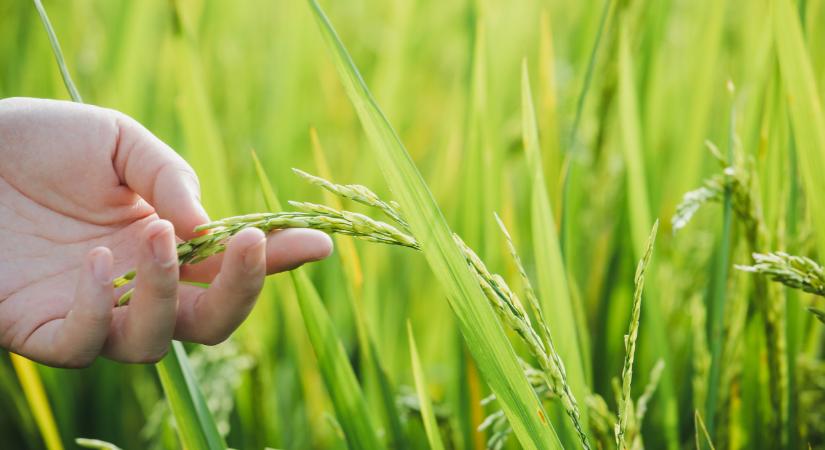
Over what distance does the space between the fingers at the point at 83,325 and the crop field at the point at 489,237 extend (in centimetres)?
7

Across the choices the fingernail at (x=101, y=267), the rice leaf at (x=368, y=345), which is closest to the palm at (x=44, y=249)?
the fingernail at (x=101, y=267)

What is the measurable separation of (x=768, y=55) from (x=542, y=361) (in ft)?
2.47

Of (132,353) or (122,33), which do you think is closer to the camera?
(132,353)

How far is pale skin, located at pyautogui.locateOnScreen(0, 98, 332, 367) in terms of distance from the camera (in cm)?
55

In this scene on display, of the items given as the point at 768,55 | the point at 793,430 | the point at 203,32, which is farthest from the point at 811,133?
the point at 203,32

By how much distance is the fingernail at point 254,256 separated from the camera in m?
0.54

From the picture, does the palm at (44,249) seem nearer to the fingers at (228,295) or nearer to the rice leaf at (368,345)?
the fingers at (228,295)

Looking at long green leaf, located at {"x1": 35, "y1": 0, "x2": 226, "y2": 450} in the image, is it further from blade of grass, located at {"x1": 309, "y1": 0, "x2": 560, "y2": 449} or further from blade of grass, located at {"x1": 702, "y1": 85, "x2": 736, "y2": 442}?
blade of grass, located at {"x1": 702, "y1": 85, "x2": 736, "y2": 442}

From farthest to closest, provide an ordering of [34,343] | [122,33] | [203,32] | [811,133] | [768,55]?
1. [203,32]
2. [122,33]
3. [768,55]
4. [811,133]
5. [34,343]

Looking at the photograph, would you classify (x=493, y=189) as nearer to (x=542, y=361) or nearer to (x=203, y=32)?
(x=542, y=361)

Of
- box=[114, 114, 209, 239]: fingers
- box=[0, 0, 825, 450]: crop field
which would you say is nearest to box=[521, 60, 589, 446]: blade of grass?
box=[0, 0, 825, 450]: crop field

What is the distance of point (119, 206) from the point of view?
2.38ft

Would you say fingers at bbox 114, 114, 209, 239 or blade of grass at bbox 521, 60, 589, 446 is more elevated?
fingers at bbox 114, 114, 209, 239

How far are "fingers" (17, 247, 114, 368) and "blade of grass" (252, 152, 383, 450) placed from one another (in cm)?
21
